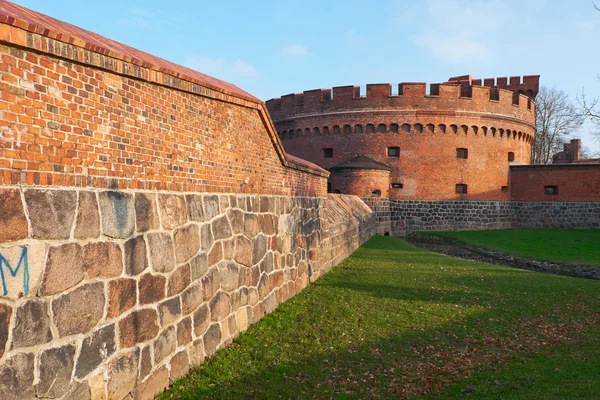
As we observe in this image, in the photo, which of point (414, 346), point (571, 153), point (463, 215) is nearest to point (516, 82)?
point (571, 153)

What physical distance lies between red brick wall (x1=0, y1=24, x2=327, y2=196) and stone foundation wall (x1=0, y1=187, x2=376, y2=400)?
0.18 metres

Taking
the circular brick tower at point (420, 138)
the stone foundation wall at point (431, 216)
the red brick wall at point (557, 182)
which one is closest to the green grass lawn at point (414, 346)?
the stone foundation wall at point (431, 216)

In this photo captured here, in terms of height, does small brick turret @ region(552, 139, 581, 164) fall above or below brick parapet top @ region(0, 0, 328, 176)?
above

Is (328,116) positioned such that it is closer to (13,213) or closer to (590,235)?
(590,235)

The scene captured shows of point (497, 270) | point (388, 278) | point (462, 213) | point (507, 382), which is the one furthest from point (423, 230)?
point (507, 382)

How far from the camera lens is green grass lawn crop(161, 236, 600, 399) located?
428 centimetres

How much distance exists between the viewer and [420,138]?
23.9 metres

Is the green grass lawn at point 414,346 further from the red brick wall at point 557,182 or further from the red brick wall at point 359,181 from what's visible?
the red brick wall at point 557,182

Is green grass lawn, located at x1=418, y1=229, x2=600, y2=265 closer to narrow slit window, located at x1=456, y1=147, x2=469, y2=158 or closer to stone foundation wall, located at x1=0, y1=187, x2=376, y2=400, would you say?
narrow slit window, located at x1=456, y1=147, x2=469, y2=158

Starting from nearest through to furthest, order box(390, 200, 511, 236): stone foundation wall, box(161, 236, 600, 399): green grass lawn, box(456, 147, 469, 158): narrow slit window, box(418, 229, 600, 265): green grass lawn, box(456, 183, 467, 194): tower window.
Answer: box(161, 236, 600, 399): green grass lawn → box(418, 229, 600, 265): green grass lawn → box(390, 200, 511, 236): stone foundation wall → box(456, 147, 469, 158): narrow slit window → box(456, 183, 467, 194): tower window

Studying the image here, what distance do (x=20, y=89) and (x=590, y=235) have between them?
83.3 feet

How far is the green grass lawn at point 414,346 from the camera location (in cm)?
428

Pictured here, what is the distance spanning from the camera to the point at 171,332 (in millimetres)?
4230

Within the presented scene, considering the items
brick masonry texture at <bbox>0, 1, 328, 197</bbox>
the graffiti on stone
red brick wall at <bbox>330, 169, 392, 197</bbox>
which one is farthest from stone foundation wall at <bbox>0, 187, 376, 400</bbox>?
red brick wall at <bbox>330, 169, 392, 197</bbox>
